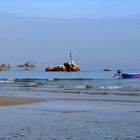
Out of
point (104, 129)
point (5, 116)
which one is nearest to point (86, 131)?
point (104, 129)

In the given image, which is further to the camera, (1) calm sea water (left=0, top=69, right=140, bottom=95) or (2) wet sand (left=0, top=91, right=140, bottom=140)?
(1) calm sea water (left=0, top=69, right=140, bottom=95)

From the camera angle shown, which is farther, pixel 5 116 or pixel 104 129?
pixel 5 116

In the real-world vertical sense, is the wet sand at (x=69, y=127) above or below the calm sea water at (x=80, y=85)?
above

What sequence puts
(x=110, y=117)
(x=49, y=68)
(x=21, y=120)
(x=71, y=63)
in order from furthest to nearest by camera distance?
(x=49, y=68) → (x=71, y=63) → (x=110, y=117) → (x=21, y=120)

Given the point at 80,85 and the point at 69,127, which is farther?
the point at 80,85

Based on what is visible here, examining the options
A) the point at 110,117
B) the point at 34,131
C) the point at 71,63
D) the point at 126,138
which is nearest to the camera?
the point at 126,138

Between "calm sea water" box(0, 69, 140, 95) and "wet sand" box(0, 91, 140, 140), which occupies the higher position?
A: "wet sand" box(0, 91, 140, 140)

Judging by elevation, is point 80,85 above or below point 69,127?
below

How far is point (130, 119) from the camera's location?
17.0 m

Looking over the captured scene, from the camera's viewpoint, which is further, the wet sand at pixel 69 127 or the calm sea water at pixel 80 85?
the calm sea water at pixel 80 85

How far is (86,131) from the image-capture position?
1417 cm

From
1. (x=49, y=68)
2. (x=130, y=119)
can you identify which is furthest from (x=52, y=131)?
(x=49, y=68)

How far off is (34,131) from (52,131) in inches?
21.1

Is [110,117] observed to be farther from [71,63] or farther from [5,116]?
[71,63]
